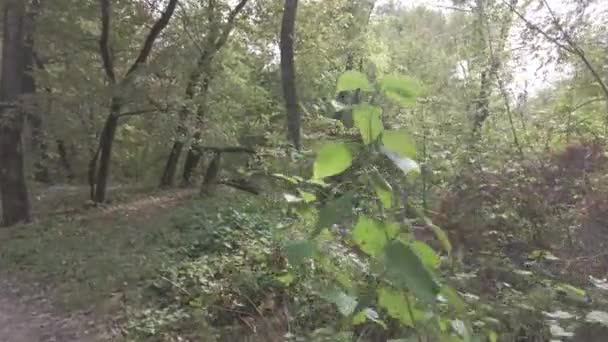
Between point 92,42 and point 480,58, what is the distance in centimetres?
698

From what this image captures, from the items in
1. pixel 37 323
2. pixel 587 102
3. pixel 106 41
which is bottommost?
pixel 37 323

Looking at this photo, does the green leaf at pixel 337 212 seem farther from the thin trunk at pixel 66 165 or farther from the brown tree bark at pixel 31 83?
the thin trunk at pixel 66 165

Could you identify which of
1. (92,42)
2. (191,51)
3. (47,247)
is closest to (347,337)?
(47,247)

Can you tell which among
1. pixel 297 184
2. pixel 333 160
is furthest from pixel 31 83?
pixel 333 160

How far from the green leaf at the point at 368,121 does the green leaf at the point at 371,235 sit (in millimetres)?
224

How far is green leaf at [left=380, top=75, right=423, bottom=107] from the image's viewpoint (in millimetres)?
1519

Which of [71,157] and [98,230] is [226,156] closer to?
[98,230]

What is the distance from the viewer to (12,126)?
939cm

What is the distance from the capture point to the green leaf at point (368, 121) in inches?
58.9

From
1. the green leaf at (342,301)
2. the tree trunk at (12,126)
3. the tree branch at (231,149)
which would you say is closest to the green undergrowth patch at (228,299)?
the green leaf at (342,301)

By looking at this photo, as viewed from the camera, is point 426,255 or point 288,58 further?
point 288,58

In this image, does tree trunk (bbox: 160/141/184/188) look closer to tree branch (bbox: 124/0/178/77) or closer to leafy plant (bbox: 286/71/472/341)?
tree branch (bbox: 124/0/178/77)

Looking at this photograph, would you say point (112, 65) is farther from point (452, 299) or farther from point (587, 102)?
point (452, 299)

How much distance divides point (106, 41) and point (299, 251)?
28.9ft
